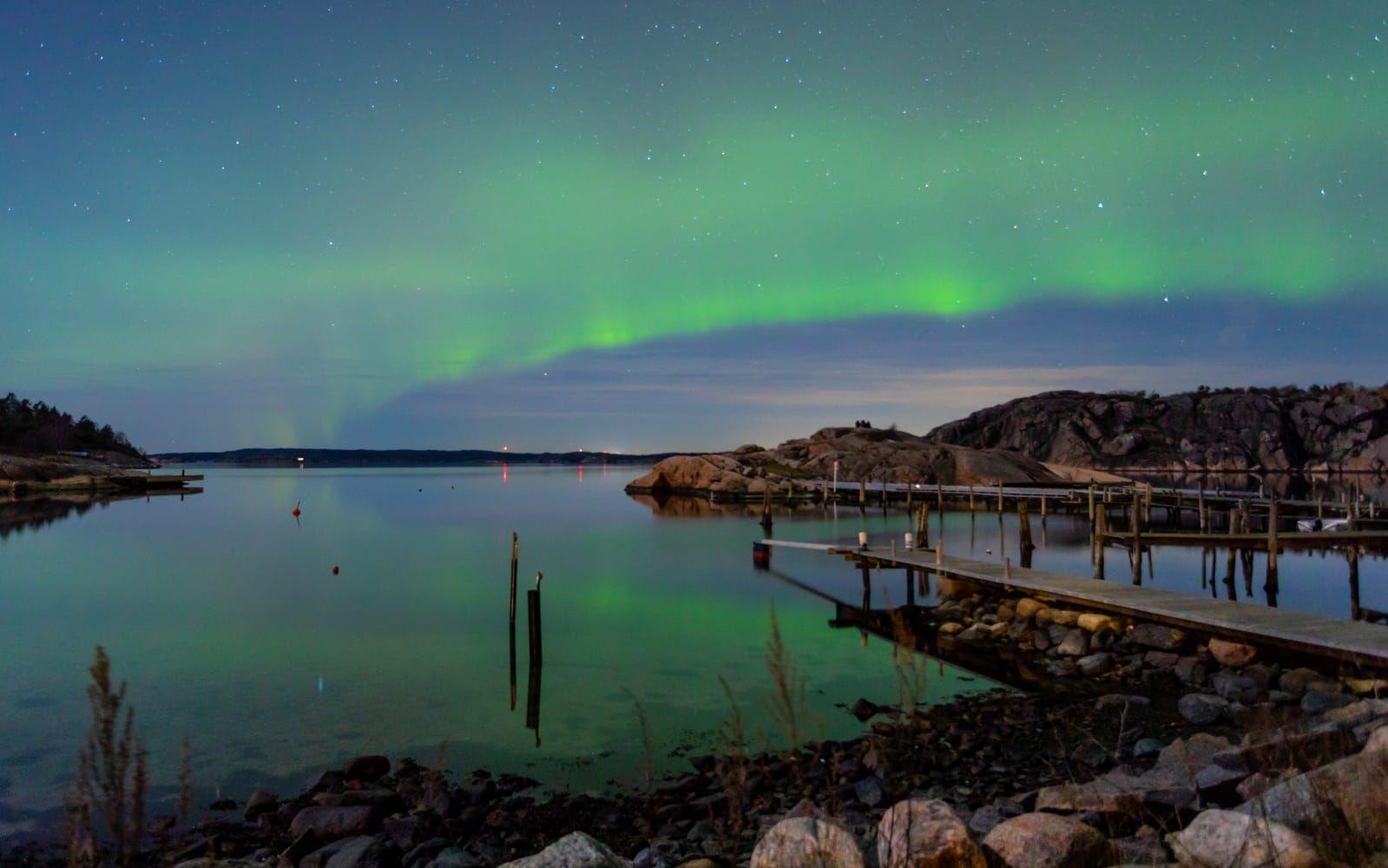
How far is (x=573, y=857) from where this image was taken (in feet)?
19.2

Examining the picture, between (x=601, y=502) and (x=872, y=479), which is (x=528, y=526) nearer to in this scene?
(x=601, y=502)

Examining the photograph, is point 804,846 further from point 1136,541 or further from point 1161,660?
point 1136,541

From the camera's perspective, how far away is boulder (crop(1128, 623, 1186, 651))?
16.1 metres

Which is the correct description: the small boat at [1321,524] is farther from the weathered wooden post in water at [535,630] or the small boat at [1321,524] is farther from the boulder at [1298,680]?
the weathered wooden post in water at [535,630]

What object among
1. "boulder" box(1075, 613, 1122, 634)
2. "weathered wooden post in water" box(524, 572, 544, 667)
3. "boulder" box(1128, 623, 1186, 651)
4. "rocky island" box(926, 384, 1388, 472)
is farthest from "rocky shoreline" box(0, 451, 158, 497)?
"rocky island" box(926, 384, 1388, 472)

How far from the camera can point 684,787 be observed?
1079 cm

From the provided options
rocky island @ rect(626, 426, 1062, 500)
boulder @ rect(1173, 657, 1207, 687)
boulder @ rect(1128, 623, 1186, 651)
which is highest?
rocky island @ rect(626, 426, 1062, 500)

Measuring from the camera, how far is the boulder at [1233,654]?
1484cm

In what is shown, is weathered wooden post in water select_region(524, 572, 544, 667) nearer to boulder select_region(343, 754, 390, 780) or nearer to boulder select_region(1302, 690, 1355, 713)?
boulder select_region(343, 754, 390, 780)

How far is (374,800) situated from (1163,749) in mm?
9628

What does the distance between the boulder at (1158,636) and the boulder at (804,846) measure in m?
13.0

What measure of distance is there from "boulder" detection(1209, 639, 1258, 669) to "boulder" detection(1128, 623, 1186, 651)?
0.76 m

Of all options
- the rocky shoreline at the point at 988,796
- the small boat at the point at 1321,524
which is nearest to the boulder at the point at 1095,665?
the rocky shoreline at the point at 988,796

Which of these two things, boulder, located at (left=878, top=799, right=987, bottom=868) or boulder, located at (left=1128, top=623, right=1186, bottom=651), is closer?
boulder, located at (left=878, top=799, right=987, bottom=868)
